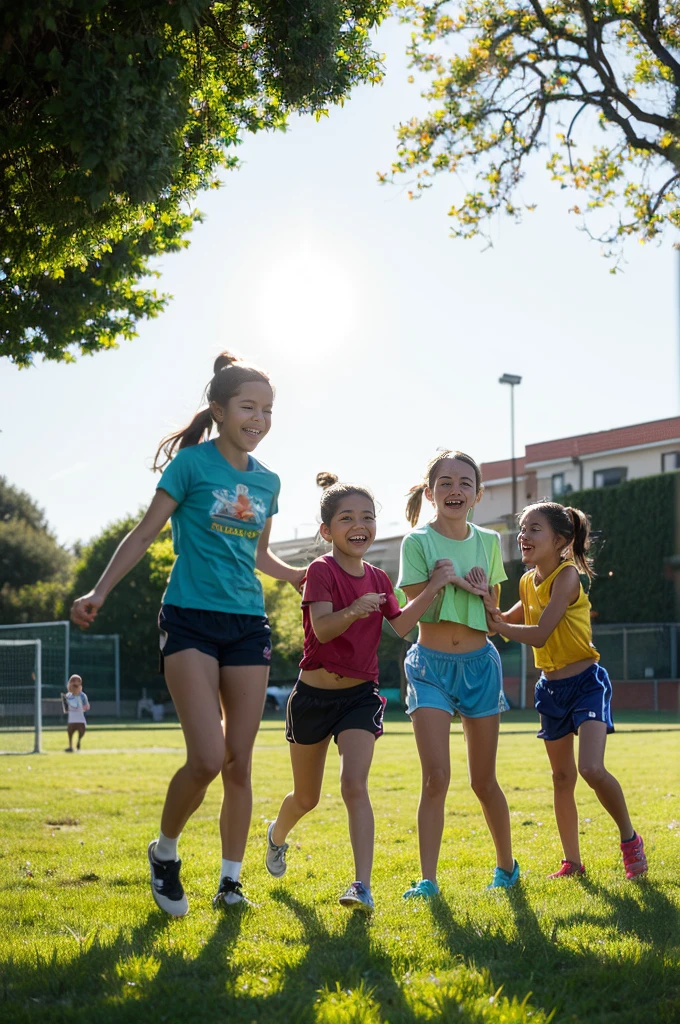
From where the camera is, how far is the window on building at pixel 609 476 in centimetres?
5053

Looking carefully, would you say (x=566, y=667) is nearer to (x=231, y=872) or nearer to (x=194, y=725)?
(x=231, y=872)

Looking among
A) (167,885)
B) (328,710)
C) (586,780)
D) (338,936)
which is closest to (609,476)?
(586,780)

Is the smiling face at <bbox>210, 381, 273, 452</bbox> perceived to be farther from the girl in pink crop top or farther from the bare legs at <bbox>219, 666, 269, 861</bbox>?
the bare legs at <bbox>219, 666, 269, 861</bbox>

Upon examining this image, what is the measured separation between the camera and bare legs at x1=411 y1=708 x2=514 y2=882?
17.0 feet

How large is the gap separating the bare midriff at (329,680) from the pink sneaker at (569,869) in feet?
5.05

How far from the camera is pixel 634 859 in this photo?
217 inches

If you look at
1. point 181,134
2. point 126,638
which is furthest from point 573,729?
point 126,638

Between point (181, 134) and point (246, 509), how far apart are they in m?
1.64

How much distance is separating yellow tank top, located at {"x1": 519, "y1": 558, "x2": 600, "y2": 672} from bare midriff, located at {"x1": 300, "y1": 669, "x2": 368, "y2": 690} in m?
1.16

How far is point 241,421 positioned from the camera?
16.0ft

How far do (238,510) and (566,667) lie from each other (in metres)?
2.12

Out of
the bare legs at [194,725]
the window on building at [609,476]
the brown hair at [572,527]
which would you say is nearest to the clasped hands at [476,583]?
the brown hair at [572,527]

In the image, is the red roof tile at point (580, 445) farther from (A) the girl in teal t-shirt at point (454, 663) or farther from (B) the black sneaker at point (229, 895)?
(B) the black sneaker at point (229, 895)

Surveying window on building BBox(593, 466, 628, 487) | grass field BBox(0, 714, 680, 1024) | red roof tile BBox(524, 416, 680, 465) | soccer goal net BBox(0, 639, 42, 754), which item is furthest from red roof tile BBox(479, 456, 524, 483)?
grass field BBox(0, 714, 680, 1024)
